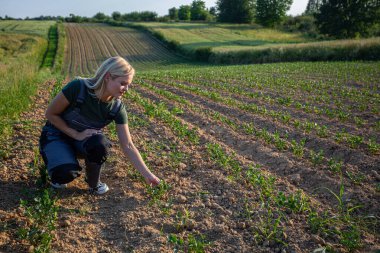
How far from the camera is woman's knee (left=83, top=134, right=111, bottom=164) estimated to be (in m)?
3.55

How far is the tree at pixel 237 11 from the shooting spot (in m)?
65.6

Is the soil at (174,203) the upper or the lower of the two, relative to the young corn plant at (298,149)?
lower

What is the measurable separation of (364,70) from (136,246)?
1556 centimetres

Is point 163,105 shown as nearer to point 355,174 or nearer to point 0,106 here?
point 0,106

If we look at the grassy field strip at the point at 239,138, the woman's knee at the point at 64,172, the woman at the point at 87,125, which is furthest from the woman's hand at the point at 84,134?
the grassy field strip at the point at 239,138

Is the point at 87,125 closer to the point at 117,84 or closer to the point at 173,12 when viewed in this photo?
the point at 117,84

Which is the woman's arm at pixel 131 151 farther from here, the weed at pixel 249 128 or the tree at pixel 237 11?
the tree at pixel 237 11

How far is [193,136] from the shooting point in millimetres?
5965

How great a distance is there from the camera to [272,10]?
61.9m

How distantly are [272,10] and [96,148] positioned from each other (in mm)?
63993

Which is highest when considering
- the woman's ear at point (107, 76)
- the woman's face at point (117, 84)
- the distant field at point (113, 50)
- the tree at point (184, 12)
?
the tree at point (184, 12)

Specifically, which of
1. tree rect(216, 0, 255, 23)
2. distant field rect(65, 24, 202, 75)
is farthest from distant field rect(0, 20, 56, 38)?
tree rect(216, 0, 255, 23)

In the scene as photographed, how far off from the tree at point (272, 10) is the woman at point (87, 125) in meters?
63.1

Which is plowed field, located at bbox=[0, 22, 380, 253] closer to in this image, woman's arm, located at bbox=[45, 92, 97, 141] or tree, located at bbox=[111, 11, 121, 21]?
woman's arm, located at bbox=[45, 92, 97, 141]
